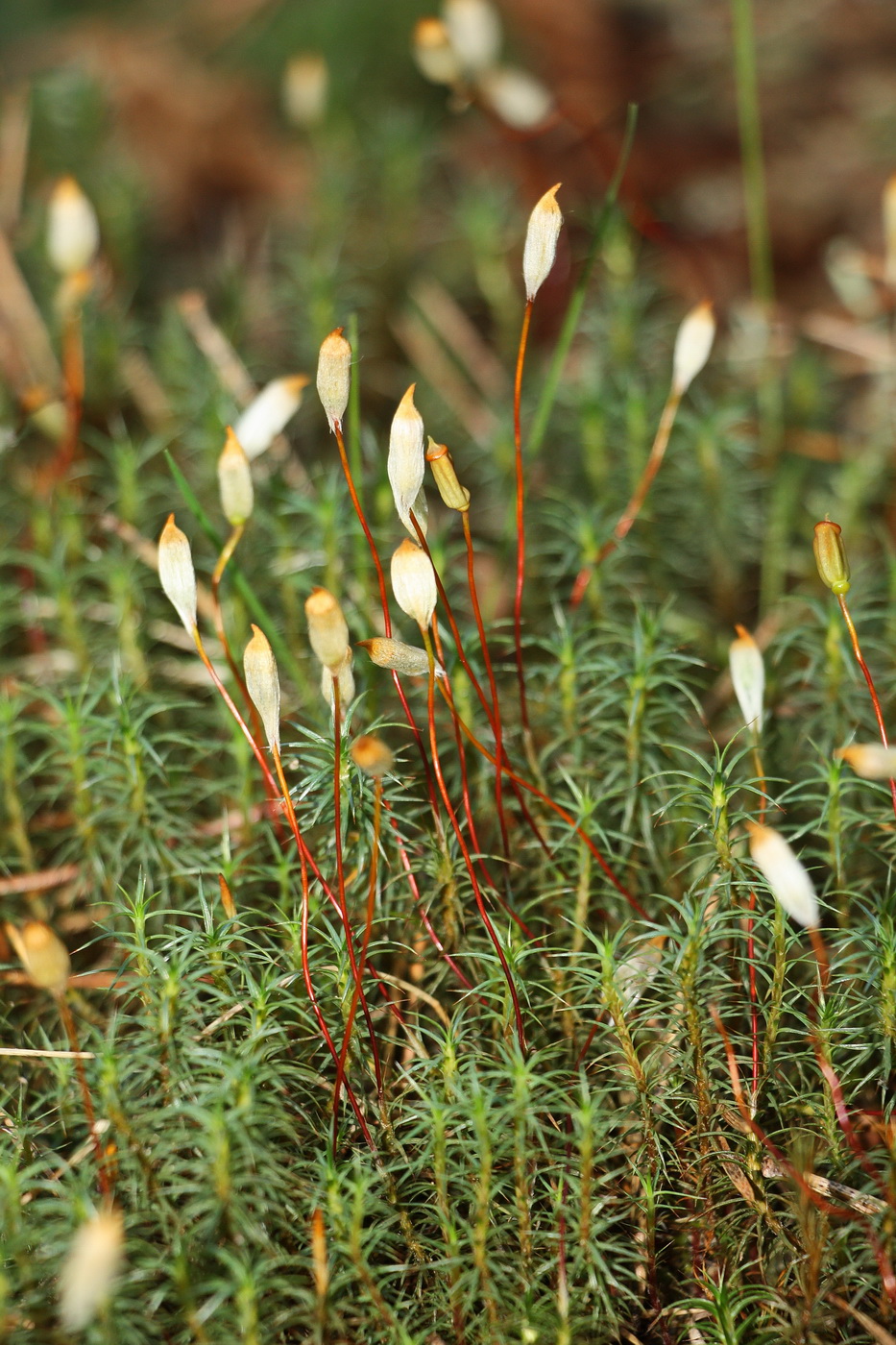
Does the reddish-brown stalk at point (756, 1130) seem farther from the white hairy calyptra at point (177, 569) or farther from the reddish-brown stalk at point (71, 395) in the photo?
the reddish-brown stalk at point (71, 395)

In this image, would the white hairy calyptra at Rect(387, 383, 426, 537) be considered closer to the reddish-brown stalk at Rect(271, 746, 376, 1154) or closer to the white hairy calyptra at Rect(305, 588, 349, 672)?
the white hairy calyptra at Rect(305, 588, 349, 672)

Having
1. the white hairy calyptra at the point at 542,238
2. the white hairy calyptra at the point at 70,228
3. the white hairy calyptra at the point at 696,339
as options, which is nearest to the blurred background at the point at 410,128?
the white hairy calyptra at the point at 70,228

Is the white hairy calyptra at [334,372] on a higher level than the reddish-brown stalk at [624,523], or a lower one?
higher

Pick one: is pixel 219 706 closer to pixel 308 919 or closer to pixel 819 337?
pixel 308 919

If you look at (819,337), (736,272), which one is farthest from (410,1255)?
(736,272)

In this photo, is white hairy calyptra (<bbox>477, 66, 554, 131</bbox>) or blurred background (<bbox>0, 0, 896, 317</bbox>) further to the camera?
blurred background (<bbox>0, 0, 896, 317</bbox>)

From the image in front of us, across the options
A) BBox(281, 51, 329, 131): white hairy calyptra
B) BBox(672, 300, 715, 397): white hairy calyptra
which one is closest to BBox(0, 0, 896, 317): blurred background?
BBox(281, 51, 329, 131): white hairy calyptra

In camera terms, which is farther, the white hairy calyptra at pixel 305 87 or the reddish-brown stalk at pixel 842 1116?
the white hairy calyptra at pixel 305 87
